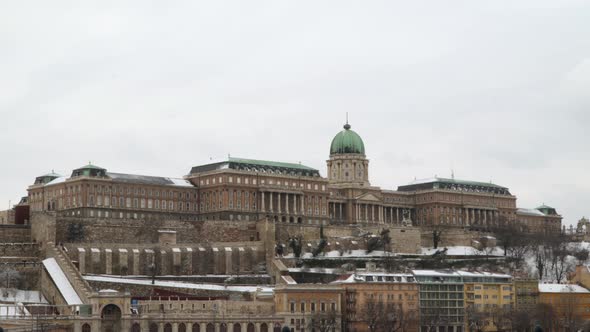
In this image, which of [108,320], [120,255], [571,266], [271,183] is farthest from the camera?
[271,183]

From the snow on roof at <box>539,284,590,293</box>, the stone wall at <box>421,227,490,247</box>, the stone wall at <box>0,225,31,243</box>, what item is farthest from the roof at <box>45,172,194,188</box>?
the snow on roof at <box>539,284,590,293</box>

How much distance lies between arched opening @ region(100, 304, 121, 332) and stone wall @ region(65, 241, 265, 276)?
52.6 feet

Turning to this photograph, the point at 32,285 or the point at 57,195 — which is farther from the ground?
the point at 57,195

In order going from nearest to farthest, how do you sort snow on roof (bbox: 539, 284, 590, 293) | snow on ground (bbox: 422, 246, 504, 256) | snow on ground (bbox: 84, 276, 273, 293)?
snow on ground (bbox: 84, 276, 273, 293)
snow on roof (bbox: 539, 284, 590, 293)
snow on ground (bbox: 422, 246, 504, 256)

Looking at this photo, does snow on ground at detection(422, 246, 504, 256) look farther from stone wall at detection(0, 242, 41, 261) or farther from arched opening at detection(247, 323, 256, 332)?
stone wall at detection(0, 242, 41, 261)

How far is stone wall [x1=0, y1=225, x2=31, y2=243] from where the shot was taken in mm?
155188

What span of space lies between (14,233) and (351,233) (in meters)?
51.8

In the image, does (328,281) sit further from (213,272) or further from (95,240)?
(95,240)

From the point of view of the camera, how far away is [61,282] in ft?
466

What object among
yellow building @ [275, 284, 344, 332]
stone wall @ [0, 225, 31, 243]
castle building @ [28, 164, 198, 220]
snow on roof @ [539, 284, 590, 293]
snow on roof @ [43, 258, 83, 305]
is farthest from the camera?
castle building @ [28, 164, 198, 220]

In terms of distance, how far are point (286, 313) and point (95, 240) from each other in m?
32.0

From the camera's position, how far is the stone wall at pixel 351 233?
179m

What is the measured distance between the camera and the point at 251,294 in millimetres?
148250

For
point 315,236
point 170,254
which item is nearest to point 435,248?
point 315,236
